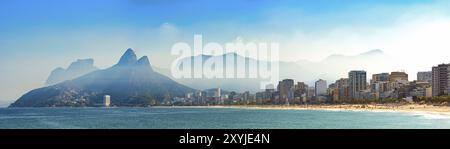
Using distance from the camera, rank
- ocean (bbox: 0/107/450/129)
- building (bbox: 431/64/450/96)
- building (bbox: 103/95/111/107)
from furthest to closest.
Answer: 1. building (bbox: 103/95/111/107)
2. building (bbox: 431/64/450/96)
3. ocean (bbox: 0/107/450/129)

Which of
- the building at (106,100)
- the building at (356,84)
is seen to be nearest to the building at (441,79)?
the building at (356,84)

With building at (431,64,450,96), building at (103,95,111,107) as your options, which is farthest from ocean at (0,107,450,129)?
building at (103,95,111,107)

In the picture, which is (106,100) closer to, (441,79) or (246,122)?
(441,79)

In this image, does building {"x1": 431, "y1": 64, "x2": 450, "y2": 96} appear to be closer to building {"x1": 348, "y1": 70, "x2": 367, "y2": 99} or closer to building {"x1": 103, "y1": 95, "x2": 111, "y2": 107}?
building {"x1": 348, "y1": 70, "x2": 367, "y2": 99}

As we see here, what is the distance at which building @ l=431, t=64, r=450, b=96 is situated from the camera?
93.8 meters

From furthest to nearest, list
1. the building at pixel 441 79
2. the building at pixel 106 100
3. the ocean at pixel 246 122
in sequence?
the building at pixel 106 100 < the building at pixel 441 79 < the ocean at pixel 246 122

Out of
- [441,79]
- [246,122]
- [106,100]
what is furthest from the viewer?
[106,100]

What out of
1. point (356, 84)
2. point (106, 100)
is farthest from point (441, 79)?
point (106, 100)

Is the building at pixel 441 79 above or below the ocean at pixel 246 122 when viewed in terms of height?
above

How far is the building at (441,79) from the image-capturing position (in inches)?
3693

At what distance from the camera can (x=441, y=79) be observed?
95250mm

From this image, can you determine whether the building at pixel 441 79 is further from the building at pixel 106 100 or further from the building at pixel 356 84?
the building at pixel 106 100
